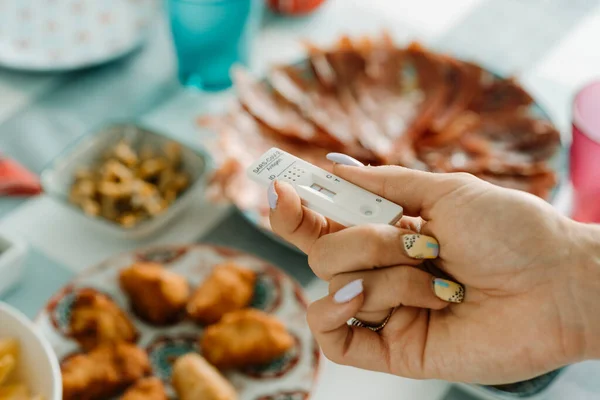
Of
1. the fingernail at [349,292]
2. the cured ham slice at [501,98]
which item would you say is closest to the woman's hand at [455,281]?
the fingernail at [349,292]

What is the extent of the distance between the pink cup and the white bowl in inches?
28.3

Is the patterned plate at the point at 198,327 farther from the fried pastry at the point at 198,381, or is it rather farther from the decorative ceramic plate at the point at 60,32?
the decorative ceramic plate at the point at 60,32

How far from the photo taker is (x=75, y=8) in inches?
48.9

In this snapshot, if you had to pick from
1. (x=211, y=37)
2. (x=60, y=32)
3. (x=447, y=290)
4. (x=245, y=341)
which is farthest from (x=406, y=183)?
(x=60, y=32)

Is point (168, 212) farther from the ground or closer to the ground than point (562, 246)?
closer to the ground

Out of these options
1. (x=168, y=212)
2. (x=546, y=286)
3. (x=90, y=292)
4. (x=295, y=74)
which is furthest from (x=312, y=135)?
(x=546, y=286)

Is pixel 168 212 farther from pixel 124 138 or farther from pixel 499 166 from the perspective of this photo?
pixel 499 166

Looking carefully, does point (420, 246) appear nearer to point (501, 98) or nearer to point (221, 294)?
point (221, 294)

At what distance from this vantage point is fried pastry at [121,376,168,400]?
0.76 meters

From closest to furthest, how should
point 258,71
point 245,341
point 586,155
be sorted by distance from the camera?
point 245,341 < point 586,155 < point 258,71

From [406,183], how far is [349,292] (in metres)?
0.12

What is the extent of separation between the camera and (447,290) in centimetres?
62

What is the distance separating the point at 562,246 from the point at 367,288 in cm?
19

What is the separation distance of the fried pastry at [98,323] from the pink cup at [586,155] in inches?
25.1
